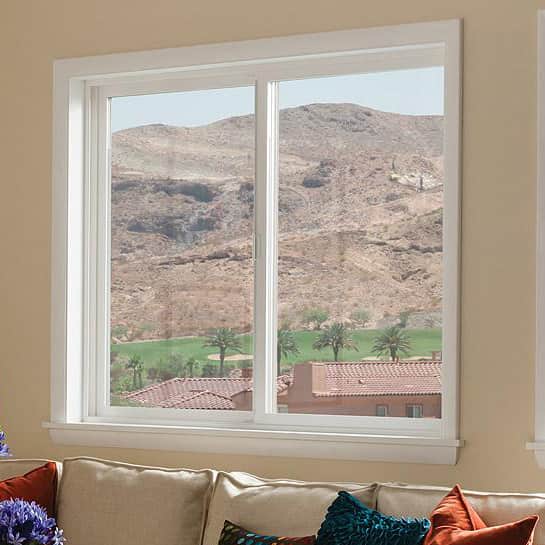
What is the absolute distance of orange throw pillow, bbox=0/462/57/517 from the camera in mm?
3031

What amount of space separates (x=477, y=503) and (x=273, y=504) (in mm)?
588

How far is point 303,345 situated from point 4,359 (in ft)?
3.95

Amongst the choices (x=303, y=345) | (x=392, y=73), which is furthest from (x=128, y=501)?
(x=392, y=73)

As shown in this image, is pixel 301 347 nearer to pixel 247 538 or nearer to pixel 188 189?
pixel 188 189

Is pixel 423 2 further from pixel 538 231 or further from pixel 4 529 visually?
pixel 4 529

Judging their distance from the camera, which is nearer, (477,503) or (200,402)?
(477,503)

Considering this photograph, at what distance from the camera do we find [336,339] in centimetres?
338

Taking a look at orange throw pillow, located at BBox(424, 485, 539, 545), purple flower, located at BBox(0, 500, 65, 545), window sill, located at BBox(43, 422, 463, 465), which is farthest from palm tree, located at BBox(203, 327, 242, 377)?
purple flower, located at BBox(0, 500, 65, 545)

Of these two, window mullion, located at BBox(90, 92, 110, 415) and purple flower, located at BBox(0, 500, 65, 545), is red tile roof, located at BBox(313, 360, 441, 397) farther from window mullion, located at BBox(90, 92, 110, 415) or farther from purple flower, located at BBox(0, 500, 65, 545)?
purple flower, located at BBox(0, 500, 65, 545)

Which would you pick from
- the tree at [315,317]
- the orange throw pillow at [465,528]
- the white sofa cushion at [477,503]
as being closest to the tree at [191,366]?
Result: the tree at [315,317]

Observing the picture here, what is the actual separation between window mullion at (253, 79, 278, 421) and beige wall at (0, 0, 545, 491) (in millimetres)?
236

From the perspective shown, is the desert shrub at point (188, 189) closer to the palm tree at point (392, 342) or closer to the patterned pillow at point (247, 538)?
the palm tree at point (392, 342)

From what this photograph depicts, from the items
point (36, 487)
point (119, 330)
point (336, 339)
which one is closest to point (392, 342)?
point (336, 339)

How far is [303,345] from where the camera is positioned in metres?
3.42
